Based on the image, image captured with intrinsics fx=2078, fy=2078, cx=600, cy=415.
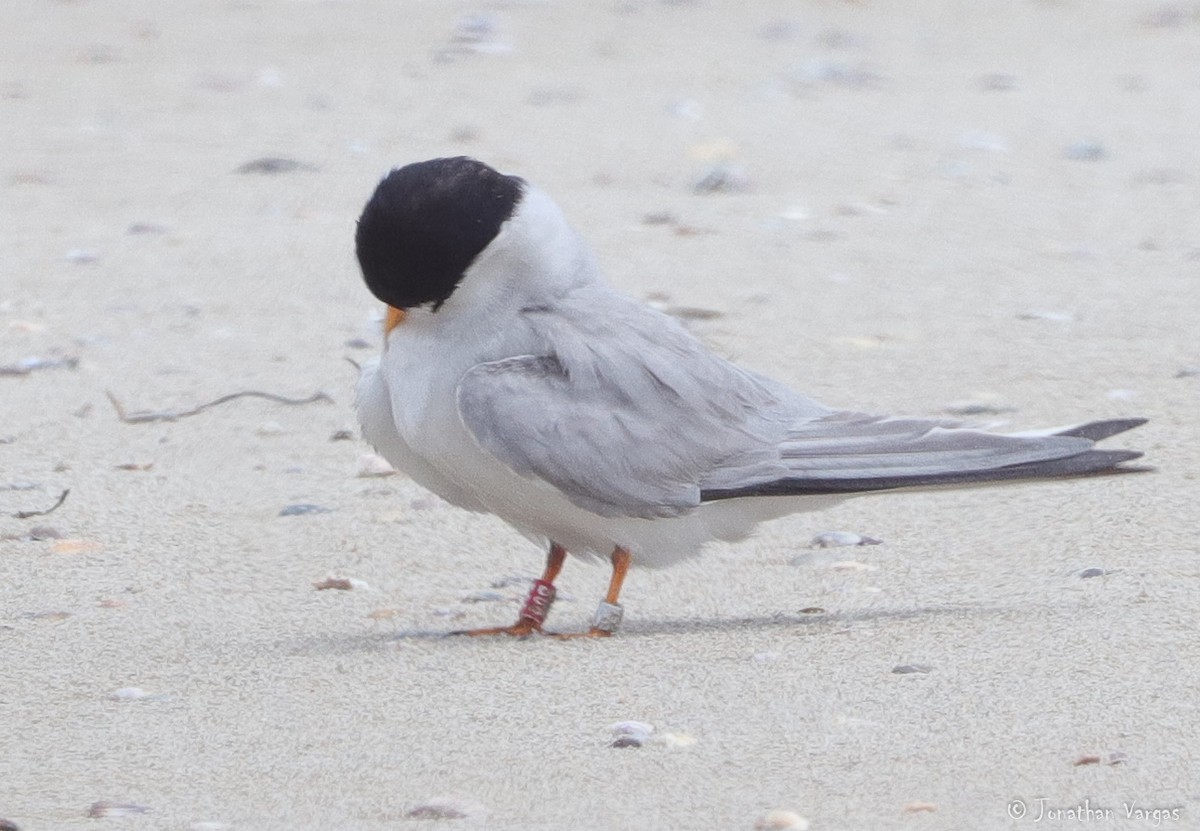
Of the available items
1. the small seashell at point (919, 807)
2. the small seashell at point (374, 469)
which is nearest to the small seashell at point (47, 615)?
the small seashell at point (374, 469)

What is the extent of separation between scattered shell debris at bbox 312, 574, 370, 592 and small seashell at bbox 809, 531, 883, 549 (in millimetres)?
940

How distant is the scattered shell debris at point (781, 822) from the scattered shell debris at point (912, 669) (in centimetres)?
66

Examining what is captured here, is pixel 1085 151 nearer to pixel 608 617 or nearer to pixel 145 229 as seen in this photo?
pixel 145 229

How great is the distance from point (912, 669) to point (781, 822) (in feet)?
2.36

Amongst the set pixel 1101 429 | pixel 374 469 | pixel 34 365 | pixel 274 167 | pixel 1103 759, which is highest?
pixel 1101 429

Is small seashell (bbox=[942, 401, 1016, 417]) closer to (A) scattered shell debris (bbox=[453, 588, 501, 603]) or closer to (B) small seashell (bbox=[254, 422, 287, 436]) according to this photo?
(A) scattered shell debris (bbox=[453, 588, 501, 603])

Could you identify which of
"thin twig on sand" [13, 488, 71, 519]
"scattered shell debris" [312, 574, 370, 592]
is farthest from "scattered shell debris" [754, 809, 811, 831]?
"thin twig on sand" [13, 488, 71, 519]

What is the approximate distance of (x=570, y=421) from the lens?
144 inches

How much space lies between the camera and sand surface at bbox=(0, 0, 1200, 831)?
299cm

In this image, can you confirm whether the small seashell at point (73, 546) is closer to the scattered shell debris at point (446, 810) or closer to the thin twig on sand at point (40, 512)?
the thin twig on sand at point (40, 512)

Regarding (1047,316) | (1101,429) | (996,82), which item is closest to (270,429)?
(1101,429)

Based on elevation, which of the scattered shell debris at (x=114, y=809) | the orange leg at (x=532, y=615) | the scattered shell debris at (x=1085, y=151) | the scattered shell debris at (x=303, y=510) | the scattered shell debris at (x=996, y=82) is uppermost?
the scattered shell debris at (x=114, y=809)

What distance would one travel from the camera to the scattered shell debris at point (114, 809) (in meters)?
2.80

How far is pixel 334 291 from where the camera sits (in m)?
6.47
